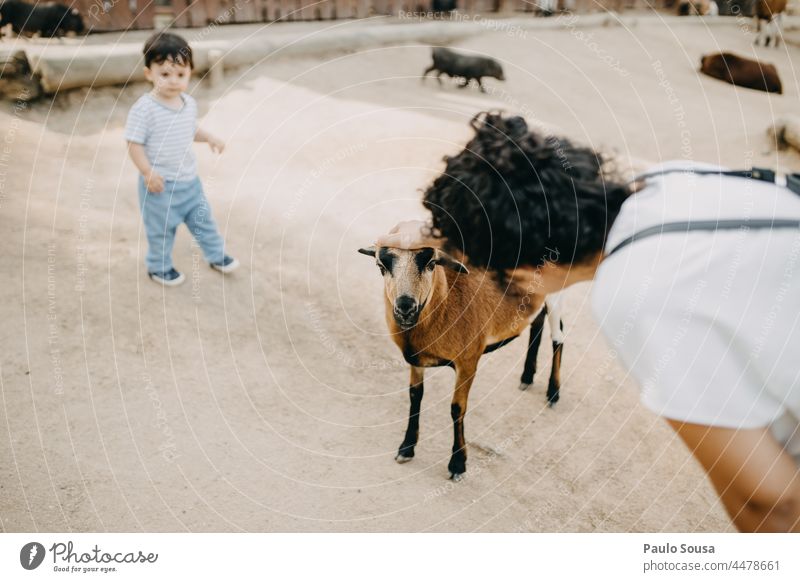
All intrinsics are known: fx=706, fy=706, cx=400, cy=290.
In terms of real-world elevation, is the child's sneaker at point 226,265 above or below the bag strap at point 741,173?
below

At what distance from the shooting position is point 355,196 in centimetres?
344

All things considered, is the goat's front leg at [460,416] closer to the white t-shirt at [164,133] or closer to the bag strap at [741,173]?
the bag strap at [741,173]

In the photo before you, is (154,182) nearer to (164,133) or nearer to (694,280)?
(164,133)

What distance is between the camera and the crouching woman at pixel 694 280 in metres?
1.21

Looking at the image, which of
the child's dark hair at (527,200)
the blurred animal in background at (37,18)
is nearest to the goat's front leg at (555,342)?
the child's dark hair at (527,200)

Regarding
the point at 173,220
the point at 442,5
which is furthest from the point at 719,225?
the point at 442,5

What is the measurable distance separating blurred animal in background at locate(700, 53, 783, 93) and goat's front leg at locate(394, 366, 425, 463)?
491cm

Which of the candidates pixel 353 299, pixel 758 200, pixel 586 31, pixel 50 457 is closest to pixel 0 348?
pixel 50 457

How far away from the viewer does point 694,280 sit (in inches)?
48.3

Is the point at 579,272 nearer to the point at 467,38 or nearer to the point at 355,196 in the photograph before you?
the point at 355,196

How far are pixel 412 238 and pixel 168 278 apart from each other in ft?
4.61

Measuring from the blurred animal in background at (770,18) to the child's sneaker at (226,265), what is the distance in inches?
256

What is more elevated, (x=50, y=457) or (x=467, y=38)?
(x=467, y=38)

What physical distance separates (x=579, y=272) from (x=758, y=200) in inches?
16.8
